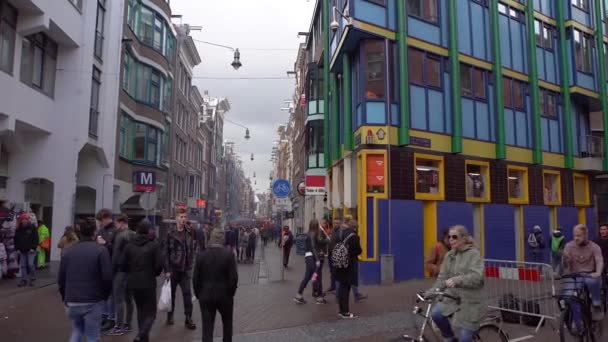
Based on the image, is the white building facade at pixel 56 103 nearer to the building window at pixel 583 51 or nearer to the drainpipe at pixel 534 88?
the drainpipe at pixel 534 88

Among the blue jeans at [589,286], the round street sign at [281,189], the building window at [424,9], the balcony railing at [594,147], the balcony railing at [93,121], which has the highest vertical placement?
the building window at [424,9]

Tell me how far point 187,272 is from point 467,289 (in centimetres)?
507

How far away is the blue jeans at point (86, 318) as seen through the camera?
560 centimetres

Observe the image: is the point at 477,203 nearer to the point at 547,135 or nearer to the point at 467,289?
the point at 547,135

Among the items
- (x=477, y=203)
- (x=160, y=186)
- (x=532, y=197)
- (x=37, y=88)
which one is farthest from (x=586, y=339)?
(x=160, y=186)

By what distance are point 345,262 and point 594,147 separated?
17.1m

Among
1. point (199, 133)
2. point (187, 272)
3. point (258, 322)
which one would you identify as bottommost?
point (258, 322)

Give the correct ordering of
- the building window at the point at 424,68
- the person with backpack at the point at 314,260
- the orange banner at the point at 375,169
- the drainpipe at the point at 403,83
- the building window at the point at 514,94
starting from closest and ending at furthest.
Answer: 1. the person with backpack at the point at 314,260
2. the orange banner at the point at 375,169
3. the drainpipe at the point at 403,83
4. the building window at the point at 424,68
5. the building window at the point at 514,94

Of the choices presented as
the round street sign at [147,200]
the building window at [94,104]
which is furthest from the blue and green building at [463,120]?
Answer: the building window at [94,104]

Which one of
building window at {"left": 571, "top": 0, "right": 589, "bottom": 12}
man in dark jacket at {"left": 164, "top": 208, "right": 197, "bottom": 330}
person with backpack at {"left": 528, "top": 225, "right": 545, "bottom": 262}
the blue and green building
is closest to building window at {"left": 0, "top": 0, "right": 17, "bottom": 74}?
man in dark jacket at {"left": 164, "top": 208, "right": 197, "bottom": 330}

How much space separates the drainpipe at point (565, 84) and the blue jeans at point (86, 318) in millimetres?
19536

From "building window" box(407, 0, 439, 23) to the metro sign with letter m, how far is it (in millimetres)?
14221

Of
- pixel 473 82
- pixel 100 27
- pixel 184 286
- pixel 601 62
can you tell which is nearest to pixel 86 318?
pixel 184 286

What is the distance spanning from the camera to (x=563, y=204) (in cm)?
1998
